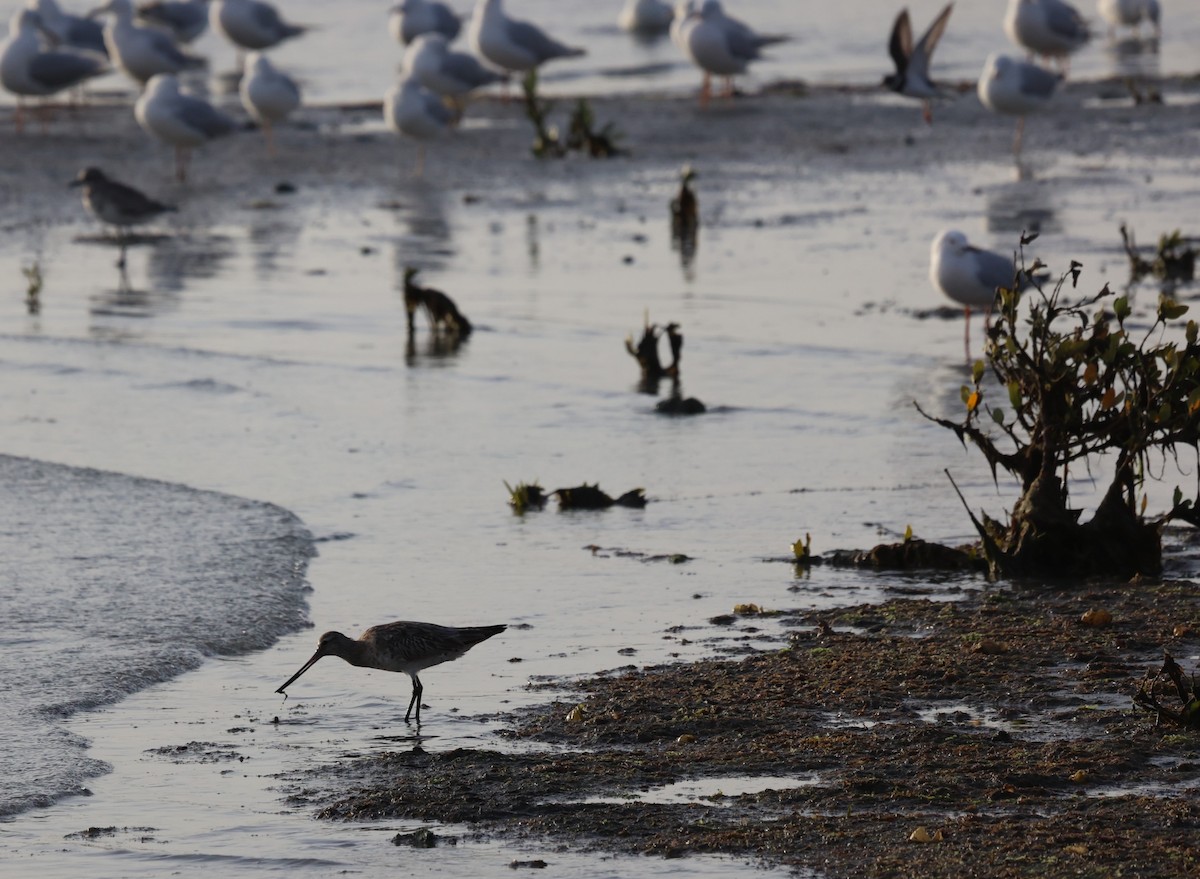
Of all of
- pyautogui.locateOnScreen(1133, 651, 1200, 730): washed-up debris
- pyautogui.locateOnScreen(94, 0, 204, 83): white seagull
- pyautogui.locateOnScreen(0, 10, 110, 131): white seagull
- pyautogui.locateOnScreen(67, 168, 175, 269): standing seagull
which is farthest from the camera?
pyautogui.locateOnScreen(94, 0, 204, 83): white seagull

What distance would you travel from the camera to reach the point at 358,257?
15.2 m

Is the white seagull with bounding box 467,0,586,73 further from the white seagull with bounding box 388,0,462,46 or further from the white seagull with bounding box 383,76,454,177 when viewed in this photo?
the white seagull with bounding box 383,76,454,177

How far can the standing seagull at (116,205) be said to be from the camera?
15898mm

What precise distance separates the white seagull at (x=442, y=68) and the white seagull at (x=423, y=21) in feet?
18.4

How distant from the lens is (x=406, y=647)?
583cm

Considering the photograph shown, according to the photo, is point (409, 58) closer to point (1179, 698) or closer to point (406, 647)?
point (406, 647)

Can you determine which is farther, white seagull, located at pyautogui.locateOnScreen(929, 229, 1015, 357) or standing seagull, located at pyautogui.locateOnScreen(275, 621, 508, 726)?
white seagull, located at pyautogui.locateOnScreen(929, 229, 1015, 357)

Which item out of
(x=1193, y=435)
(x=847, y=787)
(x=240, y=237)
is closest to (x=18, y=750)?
(x=847, y=787)

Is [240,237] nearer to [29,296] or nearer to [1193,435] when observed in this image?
[29,296]

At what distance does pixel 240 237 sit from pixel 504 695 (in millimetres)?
10823

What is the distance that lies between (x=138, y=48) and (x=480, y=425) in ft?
57.2

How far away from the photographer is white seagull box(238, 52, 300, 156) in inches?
835

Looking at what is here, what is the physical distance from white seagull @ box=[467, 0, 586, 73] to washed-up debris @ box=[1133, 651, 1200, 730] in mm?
21690

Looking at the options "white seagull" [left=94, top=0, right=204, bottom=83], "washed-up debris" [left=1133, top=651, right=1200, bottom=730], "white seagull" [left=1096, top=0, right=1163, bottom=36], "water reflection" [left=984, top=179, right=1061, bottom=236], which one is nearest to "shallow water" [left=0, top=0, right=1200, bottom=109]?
"white seagull" [left=1096, top=0, right=1163, bottom=36]
